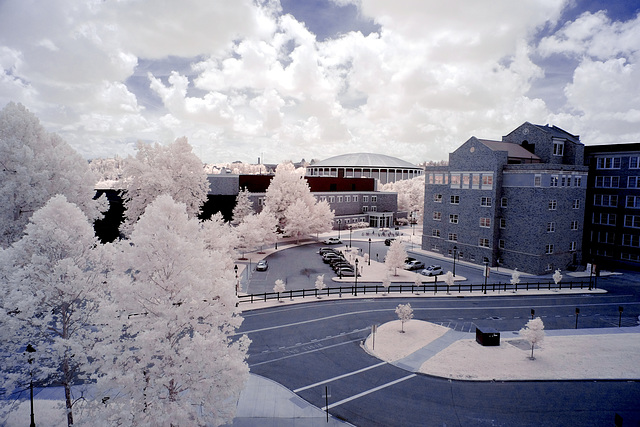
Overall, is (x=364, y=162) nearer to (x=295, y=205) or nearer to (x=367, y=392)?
(x=295, y=205)

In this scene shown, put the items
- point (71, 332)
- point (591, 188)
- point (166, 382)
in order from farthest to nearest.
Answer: point (591, 188) < point (71, 332) < point (166, 382)

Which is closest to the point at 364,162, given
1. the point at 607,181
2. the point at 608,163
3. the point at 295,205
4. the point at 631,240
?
the point at 295,205

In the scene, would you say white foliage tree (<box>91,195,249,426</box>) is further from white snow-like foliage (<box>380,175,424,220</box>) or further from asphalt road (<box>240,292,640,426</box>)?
white snow-like foliage (<box>380,175,424,220</box>)

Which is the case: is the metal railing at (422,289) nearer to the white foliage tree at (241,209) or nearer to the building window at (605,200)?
the building window at (605,200)

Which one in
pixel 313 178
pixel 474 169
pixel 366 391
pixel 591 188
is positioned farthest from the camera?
pixel 313 178

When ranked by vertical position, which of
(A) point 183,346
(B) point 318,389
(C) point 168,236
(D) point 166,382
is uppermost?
(C) point 168,236

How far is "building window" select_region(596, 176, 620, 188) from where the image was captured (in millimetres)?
57062

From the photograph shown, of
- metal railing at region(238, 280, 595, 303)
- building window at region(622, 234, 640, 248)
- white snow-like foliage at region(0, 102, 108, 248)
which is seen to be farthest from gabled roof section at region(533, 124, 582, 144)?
white snow-like foliage at region(0, 102, 108, 248)

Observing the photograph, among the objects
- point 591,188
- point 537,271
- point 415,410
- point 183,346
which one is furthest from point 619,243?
point 183,346

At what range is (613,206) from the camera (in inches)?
2258

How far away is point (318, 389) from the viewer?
67.8 ft

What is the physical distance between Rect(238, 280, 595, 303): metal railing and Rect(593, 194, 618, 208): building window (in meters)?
20.0

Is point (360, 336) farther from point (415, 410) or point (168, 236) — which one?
point (168, 236)

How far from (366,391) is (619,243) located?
186 feet
